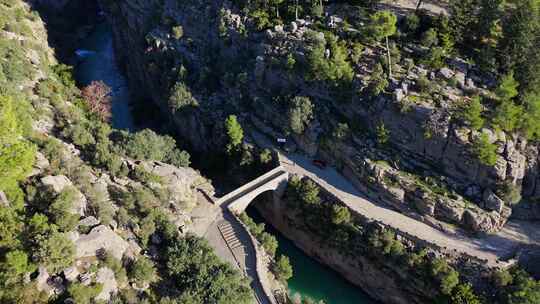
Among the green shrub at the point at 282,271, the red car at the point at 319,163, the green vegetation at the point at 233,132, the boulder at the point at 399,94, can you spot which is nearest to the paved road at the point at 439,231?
the red car at the point at 319,163

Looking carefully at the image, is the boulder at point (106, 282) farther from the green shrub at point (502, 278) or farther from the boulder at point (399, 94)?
the green shrub at point (502, 278)

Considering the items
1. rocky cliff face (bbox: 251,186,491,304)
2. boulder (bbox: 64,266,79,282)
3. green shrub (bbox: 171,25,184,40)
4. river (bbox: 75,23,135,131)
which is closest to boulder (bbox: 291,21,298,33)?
green shrub (bbox: 171,25,184,40)

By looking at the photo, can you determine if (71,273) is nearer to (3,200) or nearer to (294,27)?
(3,200)

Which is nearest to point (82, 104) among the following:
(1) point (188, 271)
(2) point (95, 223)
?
(2) point (95, 223)

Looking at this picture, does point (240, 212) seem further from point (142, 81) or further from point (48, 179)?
point (142, 81)

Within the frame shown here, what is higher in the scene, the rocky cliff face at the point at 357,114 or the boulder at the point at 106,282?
the rocky cliff face at the point at 357,114

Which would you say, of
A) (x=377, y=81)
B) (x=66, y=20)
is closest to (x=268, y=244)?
(x=377, y=81)
